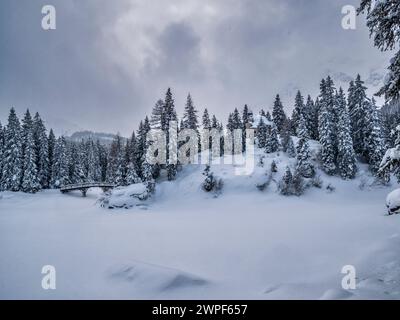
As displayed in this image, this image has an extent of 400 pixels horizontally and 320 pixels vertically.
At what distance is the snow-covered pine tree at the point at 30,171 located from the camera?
4700 cm

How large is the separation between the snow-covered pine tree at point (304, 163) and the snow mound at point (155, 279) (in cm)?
3212

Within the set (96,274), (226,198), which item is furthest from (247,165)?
(96,274)

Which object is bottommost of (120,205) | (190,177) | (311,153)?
(120,205)

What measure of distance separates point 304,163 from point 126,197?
26.8 meters

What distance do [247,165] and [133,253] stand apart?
30.5m

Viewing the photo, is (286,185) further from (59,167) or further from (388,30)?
(59,167)

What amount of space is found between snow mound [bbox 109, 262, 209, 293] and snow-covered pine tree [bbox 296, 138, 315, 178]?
32118 mm

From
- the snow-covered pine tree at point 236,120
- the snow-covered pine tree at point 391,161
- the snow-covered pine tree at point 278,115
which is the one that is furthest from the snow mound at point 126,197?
the snow-covered pine tree at point 278,115

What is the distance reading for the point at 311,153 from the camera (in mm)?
43500

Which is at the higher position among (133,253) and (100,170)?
(100,170)

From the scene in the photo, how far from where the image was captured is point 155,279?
10.8 meters

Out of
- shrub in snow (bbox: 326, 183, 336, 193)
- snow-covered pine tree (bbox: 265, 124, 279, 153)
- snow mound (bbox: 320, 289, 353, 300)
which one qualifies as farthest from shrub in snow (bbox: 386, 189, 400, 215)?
snow-covered pine tree (bbox: 265, 124, 279, 153)
